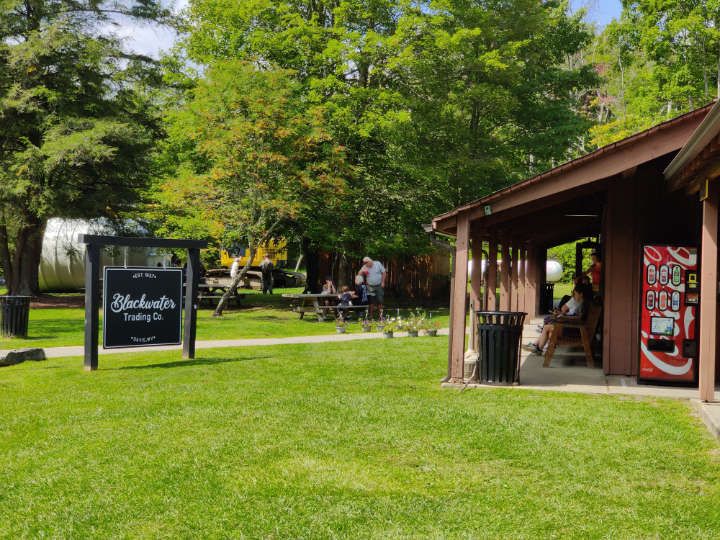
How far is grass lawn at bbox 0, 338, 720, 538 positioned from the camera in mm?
4719

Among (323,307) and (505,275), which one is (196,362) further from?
(323,307)

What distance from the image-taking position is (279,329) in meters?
18.4

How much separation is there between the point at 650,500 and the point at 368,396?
4.15m

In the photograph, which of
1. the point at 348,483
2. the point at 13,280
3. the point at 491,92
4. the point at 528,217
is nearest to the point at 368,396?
the point at 348,483

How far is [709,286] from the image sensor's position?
321 inches

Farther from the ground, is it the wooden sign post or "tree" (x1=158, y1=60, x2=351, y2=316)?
"tree" (x1=158, y1=60, x2=351, y2=316)

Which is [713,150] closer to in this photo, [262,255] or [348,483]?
[348,483]

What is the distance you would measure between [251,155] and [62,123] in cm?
880

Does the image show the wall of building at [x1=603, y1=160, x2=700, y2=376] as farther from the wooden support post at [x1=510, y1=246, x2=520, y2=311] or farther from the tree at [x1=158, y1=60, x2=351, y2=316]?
the tree at [x1=158, y1=60, x2=351, y2=316]

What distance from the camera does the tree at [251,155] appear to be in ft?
65.8

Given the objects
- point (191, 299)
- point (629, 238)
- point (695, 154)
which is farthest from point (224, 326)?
point (695, 154)

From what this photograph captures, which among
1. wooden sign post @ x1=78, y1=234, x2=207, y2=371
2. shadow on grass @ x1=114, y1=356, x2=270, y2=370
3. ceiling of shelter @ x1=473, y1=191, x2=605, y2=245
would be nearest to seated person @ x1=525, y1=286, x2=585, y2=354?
ceiling of shelter @ x1=473, y1=191, x2=605, y2=245

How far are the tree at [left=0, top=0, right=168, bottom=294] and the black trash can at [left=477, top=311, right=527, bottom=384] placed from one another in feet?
57.6

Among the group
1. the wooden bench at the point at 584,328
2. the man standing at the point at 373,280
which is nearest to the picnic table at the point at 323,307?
the man standing at the point at 373,280
